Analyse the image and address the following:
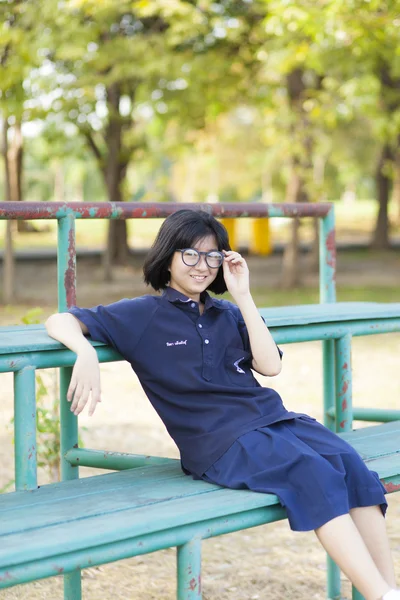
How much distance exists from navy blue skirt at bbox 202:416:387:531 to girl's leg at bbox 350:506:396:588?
0.03 m

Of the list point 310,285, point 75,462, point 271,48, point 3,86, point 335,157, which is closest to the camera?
point 75,462

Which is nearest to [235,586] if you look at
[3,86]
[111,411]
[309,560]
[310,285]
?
[309,560]

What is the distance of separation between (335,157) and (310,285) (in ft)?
51.0

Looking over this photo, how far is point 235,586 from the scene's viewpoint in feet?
11.2

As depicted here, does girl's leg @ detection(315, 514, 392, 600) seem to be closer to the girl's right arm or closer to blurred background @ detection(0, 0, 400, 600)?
the girl's right arm

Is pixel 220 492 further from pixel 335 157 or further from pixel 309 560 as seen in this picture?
pixel 335 157

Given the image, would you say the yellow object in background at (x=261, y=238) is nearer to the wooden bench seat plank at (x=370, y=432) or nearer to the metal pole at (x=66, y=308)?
the wooden bench seat plank at (x=370, y=432)

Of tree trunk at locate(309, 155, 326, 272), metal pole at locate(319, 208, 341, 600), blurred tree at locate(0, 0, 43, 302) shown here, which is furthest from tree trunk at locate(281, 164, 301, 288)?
metal pole at locate(319, 208, 341, 600)

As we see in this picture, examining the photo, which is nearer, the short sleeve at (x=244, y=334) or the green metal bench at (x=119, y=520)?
the green metal bench at (x=119, y=520)

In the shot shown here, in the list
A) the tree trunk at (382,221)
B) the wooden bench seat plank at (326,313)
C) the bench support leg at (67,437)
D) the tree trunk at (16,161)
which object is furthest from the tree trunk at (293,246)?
the bench support leg at (67,437)

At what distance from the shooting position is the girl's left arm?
2711 millimetres

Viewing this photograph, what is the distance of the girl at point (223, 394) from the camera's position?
2.41 m

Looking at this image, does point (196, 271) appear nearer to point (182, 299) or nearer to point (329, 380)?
point (182, 299)

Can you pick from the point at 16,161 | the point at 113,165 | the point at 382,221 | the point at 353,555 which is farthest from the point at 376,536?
the point at 382,221
